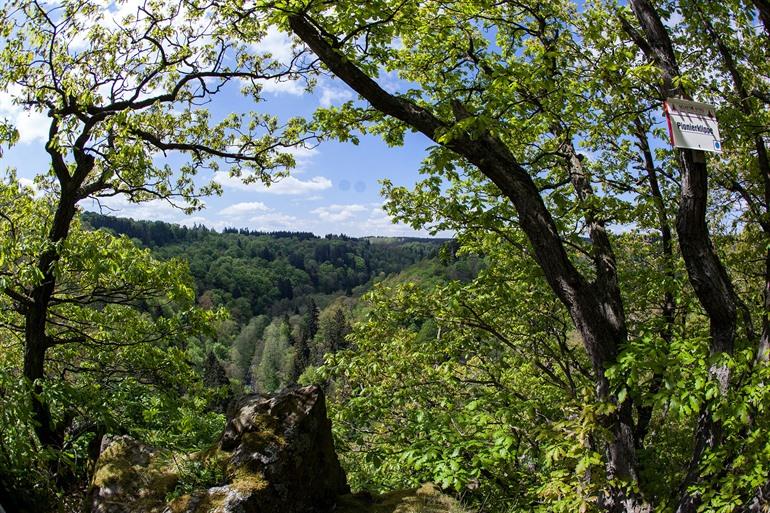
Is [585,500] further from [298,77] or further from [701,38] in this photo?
[298,77]

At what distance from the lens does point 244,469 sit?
18.1ft

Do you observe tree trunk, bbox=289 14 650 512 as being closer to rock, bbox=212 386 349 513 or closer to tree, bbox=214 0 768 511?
tree, bbox=214 0 768 511

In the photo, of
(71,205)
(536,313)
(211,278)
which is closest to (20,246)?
(71,205)

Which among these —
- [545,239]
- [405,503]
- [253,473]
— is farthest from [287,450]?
[545,239]

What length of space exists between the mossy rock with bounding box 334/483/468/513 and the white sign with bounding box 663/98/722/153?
471 cm

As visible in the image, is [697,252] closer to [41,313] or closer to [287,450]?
[287,450]

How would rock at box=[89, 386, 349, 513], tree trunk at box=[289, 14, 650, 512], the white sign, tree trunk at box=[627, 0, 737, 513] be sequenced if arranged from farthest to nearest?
rock at box=[89, 386, 349, 513]
tree trunk at box=[289, 14, 650, 512]
tree trunk at box=[627, 0, 737, 513]
the white sign

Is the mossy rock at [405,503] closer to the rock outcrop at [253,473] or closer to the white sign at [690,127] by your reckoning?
the rock outcrop at [253,473]

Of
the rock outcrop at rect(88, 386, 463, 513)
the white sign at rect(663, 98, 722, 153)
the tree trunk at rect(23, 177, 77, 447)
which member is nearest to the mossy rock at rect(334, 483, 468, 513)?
the rock outcrop at rect(88, 386, 463, 513)

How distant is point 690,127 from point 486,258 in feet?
19.6

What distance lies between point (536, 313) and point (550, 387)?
2.52 meters

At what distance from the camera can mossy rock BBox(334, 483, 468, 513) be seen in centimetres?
601

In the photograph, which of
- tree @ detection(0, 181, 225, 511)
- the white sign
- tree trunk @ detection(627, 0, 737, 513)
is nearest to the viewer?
the white sign

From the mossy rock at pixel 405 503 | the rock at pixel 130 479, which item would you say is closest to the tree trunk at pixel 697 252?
the mossy rock at pixel 405 503
